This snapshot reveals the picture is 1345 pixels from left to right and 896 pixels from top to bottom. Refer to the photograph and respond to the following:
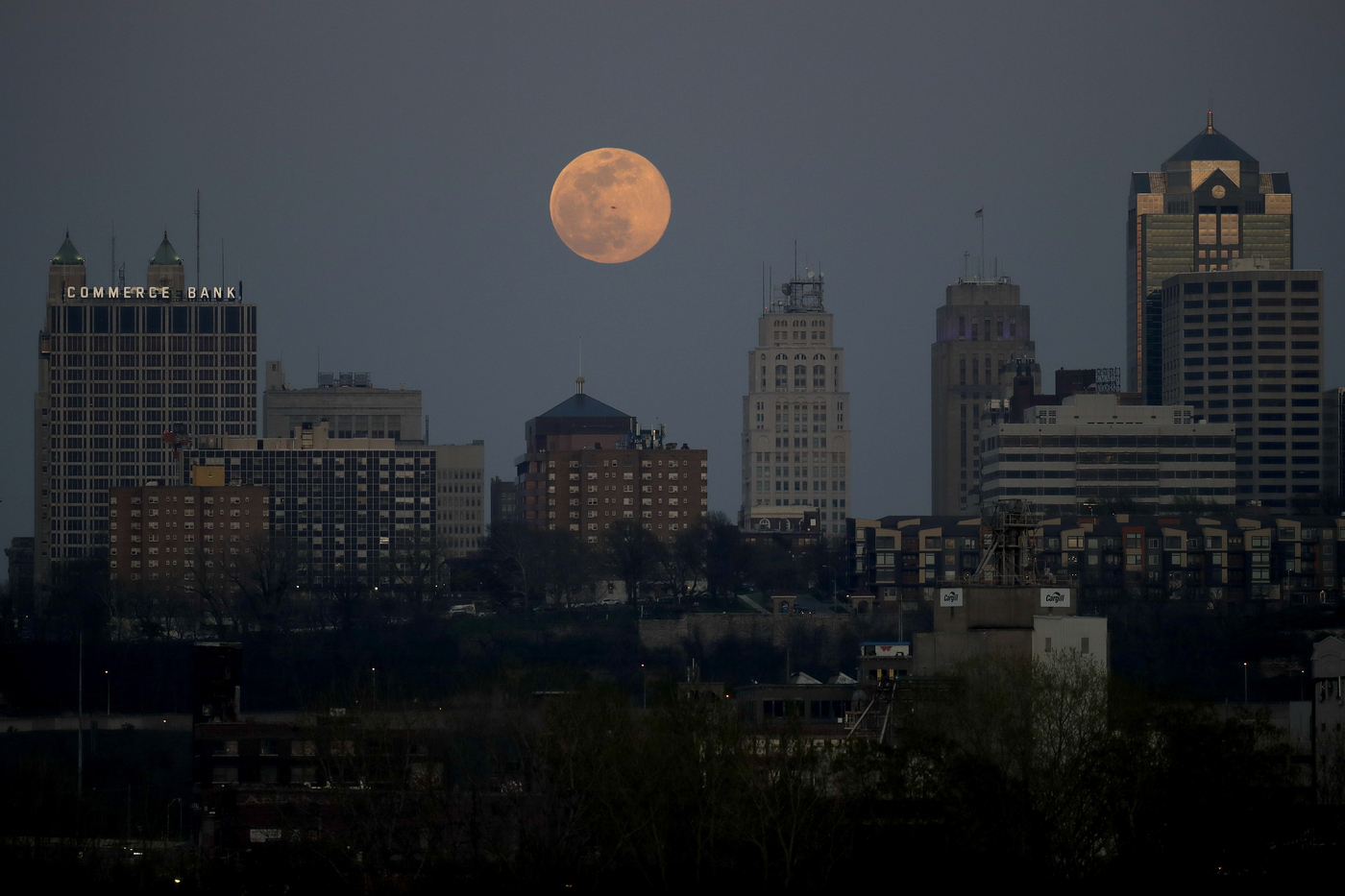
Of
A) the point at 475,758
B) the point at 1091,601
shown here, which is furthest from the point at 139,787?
the point at 1091,601

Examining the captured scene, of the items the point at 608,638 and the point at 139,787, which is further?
the point at 608,638

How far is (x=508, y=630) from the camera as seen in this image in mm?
195125

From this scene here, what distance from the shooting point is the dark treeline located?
235 feet

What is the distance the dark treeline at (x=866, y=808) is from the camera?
235 ft

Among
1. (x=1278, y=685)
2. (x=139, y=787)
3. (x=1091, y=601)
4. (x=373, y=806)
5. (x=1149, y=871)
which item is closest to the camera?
(x=1149, y=871)

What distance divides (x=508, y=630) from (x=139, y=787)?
189 feet

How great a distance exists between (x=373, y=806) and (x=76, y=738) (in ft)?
279

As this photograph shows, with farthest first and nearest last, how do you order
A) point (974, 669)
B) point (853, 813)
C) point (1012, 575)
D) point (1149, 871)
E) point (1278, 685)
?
point (1278, 685) → point (1012, 575) → point (974, 669) → point (853, 813) → point (1149, 871)

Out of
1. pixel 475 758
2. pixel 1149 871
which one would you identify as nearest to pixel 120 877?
pixel 475 758

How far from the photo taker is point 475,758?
110625 mm

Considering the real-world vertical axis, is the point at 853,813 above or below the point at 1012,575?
below

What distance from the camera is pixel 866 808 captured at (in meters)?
74.7

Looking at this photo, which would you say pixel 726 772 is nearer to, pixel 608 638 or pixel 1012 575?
pixel 1012 575

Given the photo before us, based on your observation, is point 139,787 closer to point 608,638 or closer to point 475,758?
point 475,758
